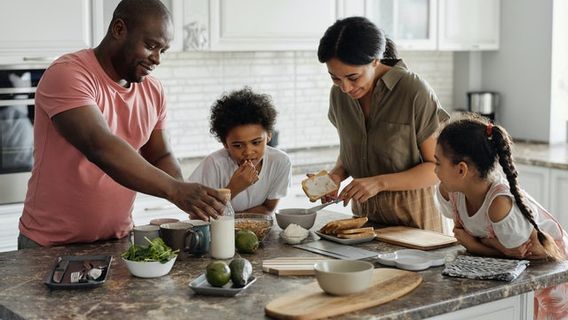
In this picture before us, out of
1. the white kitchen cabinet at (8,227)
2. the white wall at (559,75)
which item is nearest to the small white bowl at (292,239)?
the white kitchen cabinet at (8,227)

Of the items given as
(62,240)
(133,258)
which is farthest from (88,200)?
(133,258)

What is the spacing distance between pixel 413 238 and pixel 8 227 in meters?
2.14

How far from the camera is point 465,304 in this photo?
229 cm

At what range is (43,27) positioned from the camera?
419 cm

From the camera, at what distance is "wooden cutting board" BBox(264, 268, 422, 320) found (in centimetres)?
211

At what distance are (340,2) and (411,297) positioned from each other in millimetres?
3158

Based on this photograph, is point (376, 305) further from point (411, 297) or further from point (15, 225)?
point (15, 225)

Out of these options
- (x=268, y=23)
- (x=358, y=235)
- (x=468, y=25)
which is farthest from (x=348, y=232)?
(x=468, y=25)

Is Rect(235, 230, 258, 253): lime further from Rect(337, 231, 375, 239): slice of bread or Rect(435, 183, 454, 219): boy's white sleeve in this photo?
Rect(435, 183, 454, 219): boy's white sleeve

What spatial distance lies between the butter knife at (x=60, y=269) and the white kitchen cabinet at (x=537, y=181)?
323 centimetres

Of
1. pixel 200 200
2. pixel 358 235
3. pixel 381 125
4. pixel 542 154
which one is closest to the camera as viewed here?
pixel 200 200

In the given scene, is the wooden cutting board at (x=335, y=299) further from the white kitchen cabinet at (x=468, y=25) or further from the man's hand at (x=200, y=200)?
the white kitchen cabinet at (x=468, y=25)

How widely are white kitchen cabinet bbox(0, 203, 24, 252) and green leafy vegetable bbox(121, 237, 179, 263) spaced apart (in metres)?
1.89

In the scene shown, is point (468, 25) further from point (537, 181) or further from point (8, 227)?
point (8, 227)
